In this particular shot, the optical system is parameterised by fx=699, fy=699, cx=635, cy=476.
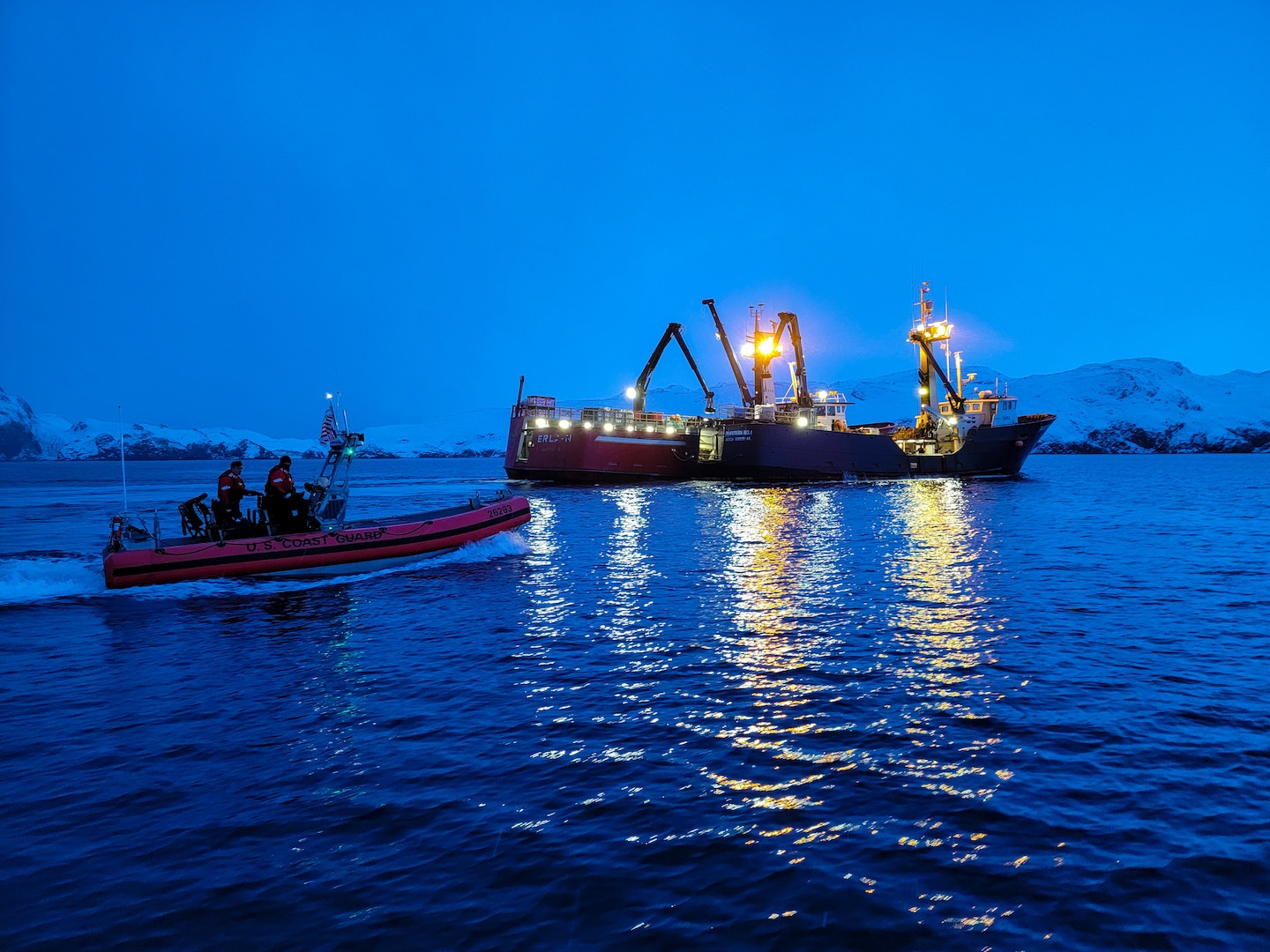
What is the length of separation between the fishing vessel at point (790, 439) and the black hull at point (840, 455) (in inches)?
3.3

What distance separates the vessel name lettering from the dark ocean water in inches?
120

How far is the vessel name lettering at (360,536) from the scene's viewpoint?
754 inches

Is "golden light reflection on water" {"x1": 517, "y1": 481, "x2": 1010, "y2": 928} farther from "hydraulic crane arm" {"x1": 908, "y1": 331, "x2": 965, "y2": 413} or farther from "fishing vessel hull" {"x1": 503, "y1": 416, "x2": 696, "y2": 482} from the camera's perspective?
"hydraulic crane arm" {"x1": 908, "y1": 331, "x2": 965, "y2": 413}

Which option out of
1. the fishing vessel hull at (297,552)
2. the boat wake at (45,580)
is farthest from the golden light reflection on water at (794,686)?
the boat wake at (45,580)

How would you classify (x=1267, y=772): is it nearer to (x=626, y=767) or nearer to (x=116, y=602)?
(x=626, y=767)

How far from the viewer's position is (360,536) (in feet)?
64.1

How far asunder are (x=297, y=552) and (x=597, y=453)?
135 ft

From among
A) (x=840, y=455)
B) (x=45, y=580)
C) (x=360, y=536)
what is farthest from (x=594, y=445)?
(x=45, y=580)

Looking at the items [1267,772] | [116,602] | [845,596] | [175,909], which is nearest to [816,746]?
[1267,772]

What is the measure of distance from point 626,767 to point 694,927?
248 centimetres

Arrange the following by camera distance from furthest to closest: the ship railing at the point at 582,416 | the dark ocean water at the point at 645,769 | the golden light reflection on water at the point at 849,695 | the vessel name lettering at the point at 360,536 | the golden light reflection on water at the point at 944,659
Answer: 1. the ship railing at the point at 582,416
2. the vessel name lettering at the point at 360,536
3. the golden light reflection on water at the point at 944,659
4. the golden light reflection on water at the point at 849,695
5. the dark ocean water at the point at 645,769

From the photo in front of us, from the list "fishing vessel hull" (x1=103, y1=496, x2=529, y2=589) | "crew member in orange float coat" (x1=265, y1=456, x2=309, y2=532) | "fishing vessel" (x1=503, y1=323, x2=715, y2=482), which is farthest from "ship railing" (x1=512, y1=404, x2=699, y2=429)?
"crew member in orange float coat" (x1=265, y1=456, x2=309, y2=532)

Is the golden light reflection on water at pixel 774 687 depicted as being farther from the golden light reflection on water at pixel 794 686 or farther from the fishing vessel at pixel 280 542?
the fishing vessel at pixel 280 542

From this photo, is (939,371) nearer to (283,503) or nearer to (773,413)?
(773,413)
